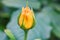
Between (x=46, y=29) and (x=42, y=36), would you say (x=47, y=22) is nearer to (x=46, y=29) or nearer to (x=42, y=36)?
(x=46, y=29)

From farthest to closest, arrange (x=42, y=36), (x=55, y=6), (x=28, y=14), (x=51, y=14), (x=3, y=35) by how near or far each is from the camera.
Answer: (x=55, y=6), (x=51, y=14), (x=42, y=36), (x=3, y=35), (x=28, y=14)

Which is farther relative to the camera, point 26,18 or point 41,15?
point 41,15

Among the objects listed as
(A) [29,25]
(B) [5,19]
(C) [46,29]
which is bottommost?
(B) [5,19]

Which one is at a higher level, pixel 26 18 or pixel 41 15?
pixel 26 18

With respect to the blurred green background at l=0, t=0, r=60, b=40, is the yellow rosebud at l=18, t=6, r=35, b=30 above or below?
above

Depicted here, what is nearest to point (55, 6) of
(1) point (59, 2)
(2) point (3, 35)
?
(1) point (59, 2)

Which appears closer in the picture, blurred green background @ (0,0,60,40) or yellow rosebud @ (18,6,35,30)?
yellow rosebud @ (18,6,35,30)

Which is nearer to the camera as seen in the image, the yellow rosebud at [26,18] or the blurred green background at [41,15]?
the yellow rosebud at [26,18]

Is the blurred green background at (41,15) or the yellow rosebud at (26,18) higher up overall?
the yellow rosebud at (26,18)
